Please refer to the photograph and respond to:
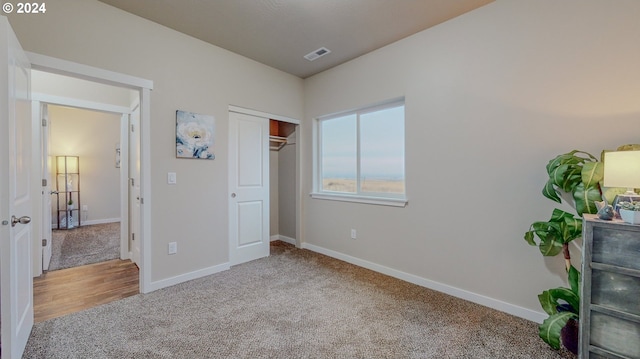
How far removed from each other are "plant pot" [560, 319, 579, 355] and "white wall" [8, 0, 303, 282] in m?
3.18

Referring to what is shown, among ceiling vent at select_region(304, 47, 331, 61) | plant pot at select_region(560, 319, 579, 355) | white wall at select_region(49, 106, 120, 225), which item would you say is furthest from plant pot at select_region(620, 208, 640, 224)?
white wall at select_region(49, 106, 120, 225)

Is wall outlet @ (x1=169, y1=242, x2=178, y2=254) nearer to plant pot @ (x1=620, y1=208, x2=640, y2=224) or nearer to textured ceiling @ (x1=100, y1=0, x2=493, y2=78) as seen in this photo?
textured ceiling @ (x1=100, y1=0, x2=493, y2=78)

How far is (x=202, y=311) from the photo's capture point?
2.28 meters

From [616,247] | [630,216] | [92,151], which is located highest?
[92,151]

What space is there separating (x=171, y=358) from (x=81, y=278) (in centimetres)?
215

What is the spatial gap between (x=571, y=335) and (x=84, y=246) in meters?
5.92

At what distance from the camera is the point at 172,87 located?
9.27ft

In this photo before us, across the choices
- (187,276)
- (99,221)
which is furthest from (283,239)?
(99,221)

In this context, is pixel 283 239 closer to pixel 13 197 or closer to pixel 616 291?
pixel 13 197

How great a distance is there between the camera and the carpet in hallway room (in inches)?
140

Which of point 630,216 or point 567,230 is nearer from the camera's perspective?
point 630,216

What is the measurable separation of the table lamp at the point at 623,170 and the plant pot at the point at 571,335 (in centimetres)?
87

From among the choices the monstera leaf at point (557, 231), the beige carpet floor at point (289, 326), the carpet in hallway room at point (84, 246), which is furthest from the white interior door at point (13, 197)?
the monstera leaf at point (557, 231)

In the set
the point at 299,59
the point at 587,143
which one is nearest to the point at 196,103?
the point at 299,59
